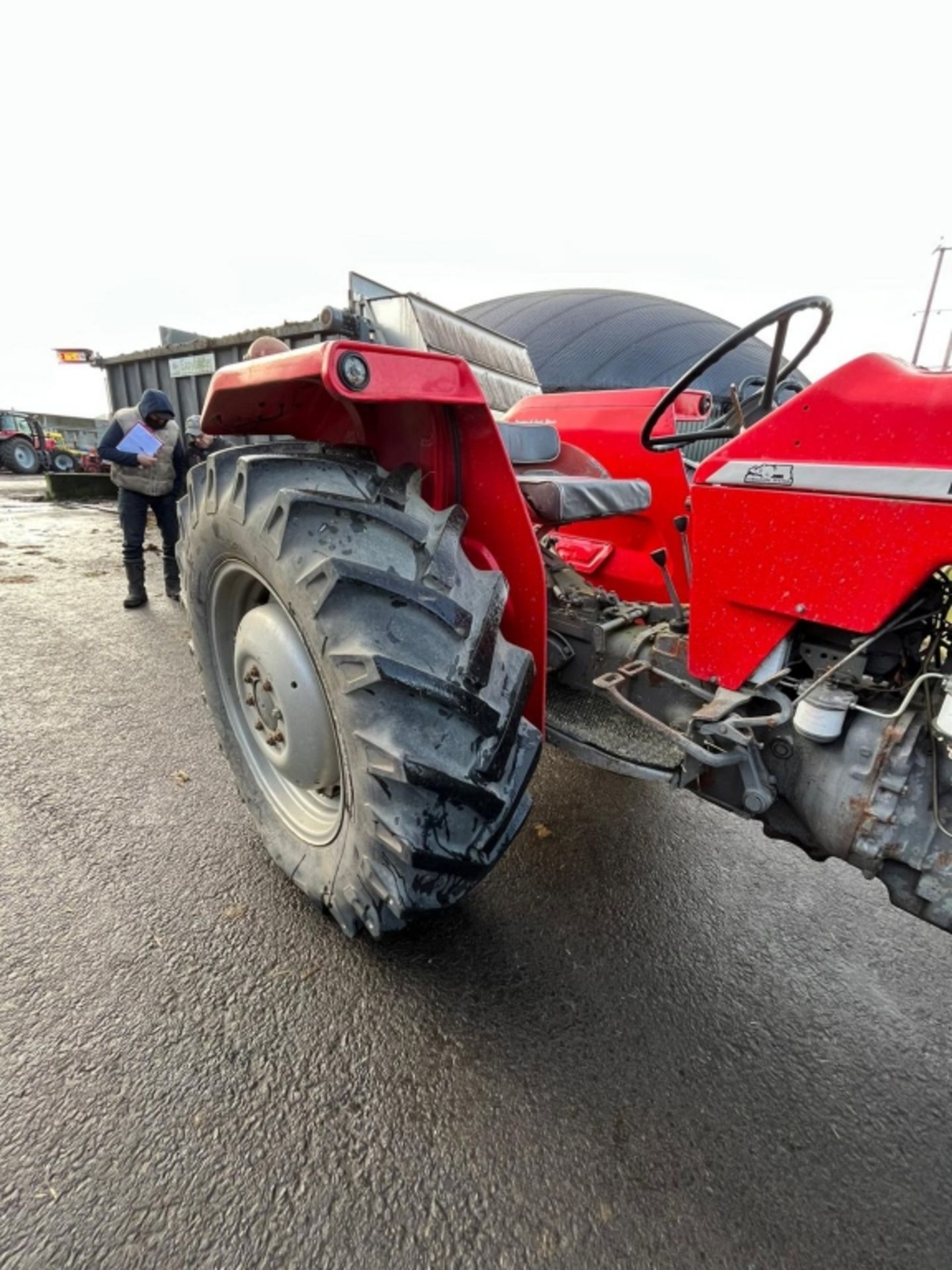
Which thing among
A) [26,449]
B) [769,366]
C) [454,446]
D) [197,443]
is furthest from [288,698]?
[26,449]

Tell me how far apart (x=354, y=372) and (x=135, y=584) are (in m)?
4.22

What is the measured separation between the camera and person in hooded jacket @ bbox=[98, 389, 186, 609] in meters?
4.47

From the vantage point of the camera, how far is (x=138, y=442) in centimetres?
443

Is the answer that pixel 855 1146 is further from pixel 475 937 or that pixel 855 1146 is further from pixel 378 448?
pixel 378 448

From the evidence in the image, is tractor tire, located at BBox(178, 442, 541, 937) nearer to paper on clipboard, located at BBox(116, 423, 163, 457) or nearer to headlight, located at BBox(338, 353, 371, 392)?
headlight, located at BBox(338, 353, 371, 392)

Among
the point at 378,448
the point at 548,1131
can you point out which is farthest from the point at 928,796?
the point at 378,448

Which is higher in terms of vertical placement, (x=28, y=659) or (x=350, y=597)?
(x=350, y=597)

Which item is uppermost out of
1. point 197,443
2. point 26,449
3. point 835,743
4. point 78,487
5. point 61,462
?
point 197,443

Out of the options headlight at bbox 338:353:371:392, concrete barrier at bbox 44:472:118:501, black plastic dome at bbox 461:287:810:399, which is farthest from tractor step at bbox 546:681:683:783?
black plastic dome at bbox 461:287:810:399

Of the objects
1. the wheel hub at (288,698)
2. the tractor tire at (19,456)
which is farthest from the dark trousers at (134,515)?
the tractor tire at (19,456)

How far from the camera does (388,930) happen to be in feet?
4.57

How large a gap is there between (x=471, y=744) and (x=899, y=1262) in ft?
3.50

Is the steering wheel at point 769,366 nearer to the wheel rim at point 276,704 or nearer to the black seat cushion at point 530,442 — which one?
the black seat cushion at point 530,442

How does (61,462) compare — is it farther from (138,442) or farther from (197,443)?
(138,442)
